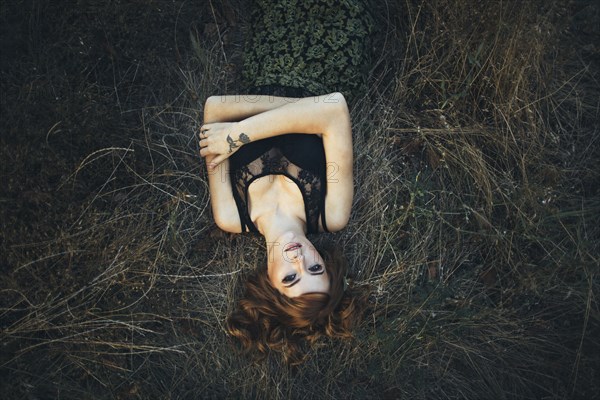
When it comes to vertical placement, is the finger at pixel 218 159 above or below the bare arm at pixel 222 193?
above

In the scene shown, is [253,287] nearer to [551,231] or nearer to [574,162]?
[551,231]

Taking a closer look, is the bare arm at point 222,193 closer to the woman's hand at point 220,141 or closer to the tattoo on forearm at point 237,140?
the woman's hand at point 220,141

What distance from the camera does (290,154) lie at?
3664mm

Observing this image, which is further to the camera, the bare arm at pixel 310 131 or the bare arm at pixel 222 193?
the bare arm at pixel 222 193

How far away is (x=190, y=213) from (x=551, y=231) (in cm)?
290

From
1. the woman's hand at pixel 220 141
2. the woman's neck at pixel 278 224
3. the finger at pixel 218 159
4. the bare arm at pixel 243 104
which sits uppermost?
the bare arm at pixel 243 104

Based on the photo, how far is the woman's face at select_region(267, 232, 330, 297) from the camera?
11.0 ft

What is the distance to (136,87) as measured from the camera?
4414mm

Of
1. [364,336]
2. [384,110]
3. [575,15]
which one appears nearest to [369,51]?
[384,110]

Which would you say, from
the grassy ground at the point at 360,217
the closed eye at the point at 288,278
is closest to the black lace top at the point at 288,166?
the closed eye at the point at 288,278

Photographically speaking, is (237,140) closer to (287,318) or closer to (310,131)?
(310,131)

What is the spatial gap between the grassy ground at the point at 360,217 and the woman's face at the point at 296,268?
79 cm

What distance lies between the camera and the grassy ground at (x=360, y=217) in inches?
149

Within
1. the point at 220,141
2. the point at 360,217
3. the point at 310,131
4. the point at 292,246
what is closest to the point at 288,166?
the point at 310,131
